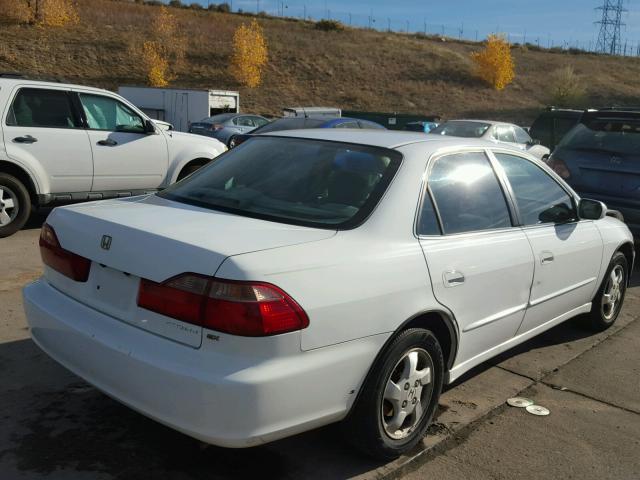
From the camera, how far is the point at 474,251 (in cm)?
344

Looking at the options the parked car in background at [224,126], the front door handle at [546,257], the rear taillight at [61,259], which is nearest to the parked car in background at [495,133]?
the parked car in background at [224,126]

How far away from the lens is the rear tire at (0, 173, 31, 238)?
7273 millimetres

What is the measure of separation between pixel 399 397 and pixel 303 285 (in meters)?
0.87

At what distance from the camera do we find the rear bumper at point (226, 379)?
2416 mm

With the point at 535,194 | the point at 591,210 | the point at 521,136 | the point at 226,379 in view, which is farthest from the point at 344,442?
the point at 521,136

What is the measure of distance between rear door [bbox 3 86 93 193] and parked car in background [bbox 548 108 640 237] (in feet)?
18.9

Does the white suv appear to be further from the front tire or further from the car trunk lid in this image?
the front tire

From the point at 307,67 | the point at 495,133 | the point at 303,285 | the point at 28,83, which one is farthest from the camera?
the point at 307,67

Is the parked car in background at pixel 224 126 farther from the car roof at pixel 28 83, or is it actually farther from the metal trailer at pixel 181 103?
the car roof at pixel 28 83

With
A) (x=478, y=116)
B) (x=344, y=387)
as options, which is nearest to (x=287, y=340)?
(x=344, y=387)

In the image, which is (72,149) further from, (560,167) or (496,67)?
(496,67)

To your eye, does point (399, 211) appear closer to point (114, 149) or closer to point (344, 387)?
point (344, 387)

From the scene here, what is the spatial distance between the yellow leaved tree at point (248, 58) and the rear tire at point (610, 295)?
50.4 m

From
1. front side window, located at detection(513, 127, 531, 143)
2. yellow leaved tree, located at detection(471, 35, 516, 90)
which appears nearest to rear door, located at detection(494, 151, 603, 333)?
front side window, located at detection(513, 127, 531, 143)
